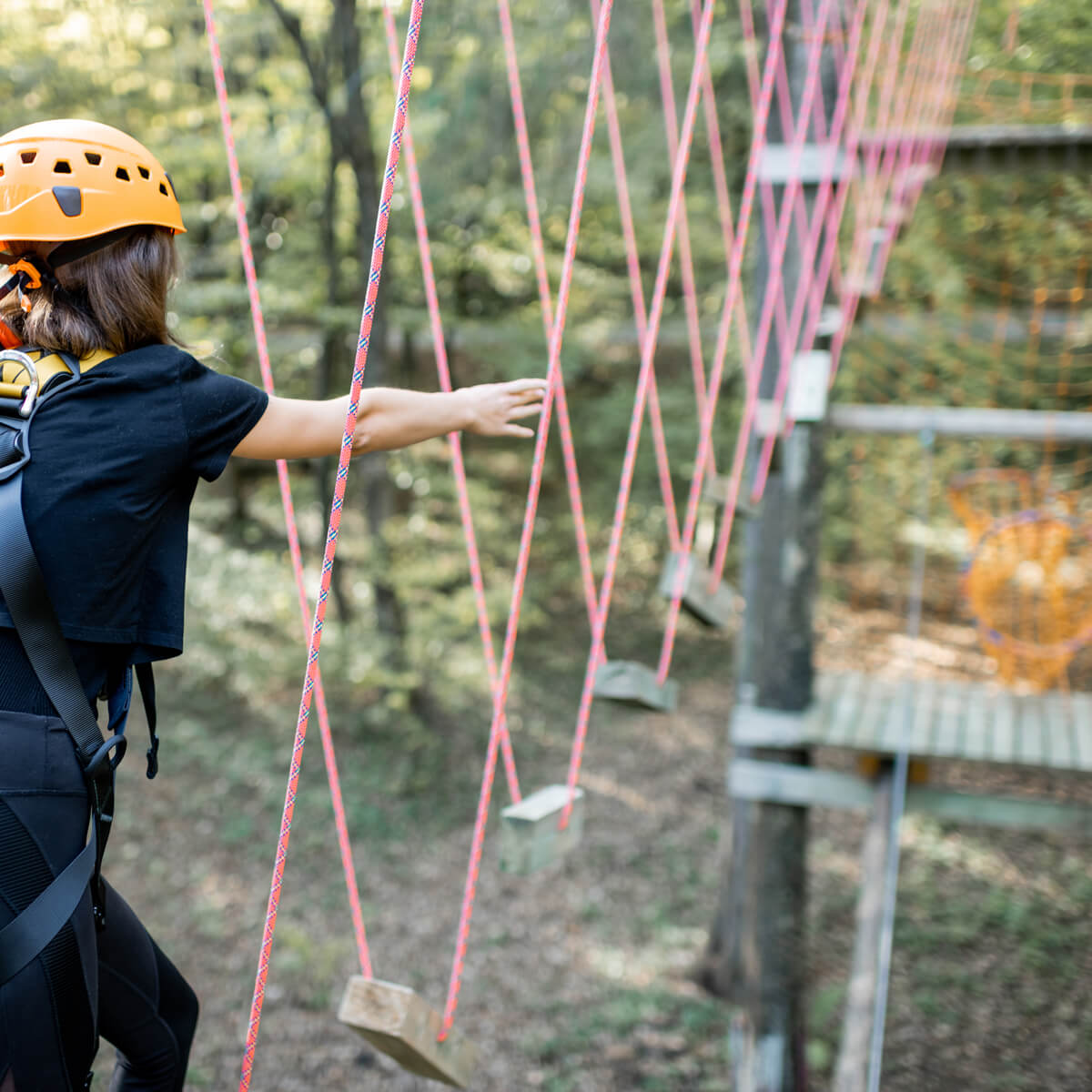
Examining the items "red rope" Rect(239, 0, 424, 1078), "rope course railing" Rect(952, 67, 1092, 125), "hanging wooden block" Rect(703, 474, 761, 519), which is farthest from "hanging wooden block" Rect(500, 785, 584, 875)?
"rope course railing" Rect(952, 67, 1092, 125)

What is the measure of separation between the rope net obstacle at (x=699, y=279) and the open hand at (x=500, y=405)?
37 mm

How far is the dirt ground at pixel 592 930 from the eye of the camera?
4.16 metres

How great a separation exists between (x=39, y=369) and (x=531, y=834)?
0.96m

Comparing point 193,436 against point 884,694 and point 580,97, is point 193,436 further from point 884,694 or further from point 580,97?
point 580,97

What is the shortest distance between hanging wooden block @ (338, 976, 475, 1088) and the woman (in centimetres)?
35

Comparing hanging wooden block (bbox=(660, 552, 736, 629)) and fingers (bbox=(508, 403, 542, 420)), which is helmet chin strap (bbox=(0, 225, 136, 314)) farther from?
hanging wooden block (bbox=(660, 552, 736, 629))

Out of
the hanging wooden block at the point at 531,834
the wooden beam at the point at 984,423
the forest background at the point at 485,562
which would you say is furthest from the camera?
the forest background at the point at 485,562

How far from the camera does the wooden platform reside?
126 inches

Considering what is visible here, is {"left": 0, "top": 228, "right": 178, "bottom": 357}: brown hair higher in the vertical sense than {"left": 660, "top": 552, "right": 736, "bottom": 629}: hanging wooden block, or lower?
higher

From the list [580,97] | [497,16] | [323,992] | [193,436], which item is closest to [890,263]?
[580,97]

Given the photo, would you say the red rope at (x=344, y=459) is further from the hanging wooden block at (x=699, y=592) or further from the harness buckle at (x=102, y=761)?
the hanging wooden block at (x=699, y=592)

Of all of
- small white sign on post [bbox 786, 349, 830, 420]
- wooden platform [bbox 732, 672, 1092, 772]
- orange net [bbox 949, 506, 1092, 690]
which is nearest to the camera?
small white sign on post [bbox 786, 349, 830, 420]

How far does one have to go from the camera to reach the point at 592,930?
5.12 metres

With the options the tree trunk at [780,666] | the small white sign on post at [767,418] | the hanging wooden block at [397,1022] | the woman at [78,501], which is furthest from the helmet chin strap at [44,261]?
the tree trunk at [780,666]
